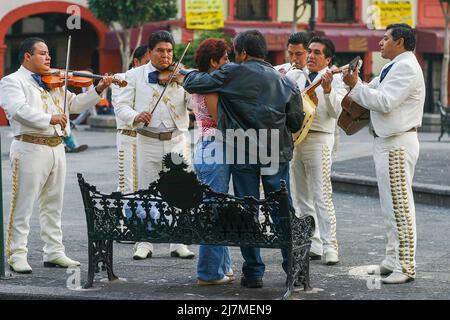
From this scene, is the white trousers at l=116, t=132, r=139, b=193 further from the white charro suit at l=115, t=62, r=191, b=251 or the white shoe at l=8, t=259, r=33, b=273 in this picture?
the white shoe at l=8, t=259, r=33, b=273

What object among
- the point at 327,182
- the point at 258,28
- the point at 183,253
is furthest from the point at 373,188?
the point at 258,28

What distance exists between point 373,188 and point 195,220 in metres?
7.12

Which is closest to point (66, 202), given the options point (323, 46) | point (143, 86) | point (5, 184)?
point (5, 184)

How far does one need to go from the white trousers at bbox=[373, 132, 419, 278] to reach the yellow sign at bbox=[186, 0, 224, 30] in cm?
2086

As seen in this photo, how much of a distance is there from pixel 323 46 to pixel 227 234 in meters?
→ 2.47

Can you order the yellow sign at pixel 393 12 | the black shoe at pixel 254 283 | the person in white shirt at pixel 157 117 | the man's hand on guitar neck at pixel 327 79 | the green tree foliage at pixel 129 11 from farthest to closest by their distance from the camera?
the green tree foliage at pixel 129 11 → the yellow sign at pixel 393 12 → the person in white shirt at pixel 157 117 → the man's hand on guitar neck at pixel 327 79 → the black shoe at pixel 254 283

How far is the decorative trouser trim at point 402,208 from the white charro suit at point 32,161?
245cm

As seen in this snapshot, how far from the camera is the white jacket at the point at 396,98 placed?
27.8 feet

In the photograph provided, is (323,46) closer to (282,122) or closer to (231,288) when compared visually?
(282,122)

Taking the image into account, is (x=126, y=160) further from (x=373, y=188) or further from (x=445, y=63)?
(x=445, y=63)

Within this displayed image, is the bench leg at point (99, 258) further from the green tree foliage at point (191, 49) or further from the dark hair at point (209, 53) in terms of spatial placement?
the green tree foliage at point (191, 49)

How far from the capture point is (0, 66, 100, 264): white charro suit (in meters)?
9.09

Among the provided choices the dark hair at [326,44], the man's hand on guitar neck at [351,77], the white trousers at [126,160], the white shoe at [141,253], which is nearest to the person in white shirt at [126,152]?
the white trousers at [126,160]

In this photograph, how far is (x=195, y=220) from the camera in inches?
324
